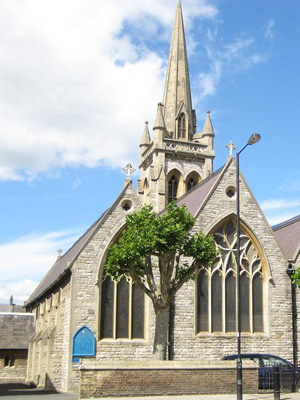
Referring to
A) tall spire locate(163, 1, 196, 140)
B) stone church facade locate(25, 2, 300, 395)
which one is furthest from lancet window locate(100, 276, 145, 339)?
tall spire locate(163, 1, 196, 140)

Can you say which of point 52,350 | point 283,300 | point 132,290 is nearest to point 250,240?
point 283,300

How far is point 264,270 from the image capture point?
2952 cm

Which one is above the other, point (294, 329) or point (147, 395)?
point (294, 329)

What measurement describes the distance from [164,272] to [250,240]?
825 cm

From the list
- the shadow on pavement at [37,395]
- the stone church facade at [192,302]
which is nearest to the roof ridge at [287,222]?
the stone church facade at [192,302]

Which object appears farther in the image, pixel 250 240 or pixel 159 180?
pixel 159 180

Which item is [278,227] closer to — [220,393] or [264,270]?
[264,270]

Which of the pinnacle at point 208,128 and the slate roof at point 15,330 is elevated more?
the pinnacle at point 208,128

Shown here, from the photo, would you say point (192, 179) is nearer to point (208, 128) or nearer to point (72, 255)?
point (208, 128)

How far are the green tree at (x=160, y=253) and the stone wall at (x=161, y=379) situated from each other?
201cm

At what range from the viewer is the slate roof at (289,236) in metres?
30.7

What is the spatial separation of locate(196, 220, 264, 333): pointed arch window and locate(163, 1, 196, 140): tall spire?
104 ft

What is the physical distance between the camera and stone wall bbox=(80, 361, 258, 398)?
798 inches

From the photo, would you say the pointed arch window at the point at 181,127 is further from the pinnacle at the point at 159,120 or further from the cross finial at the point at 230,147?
the cross finial at the point at 230,147
